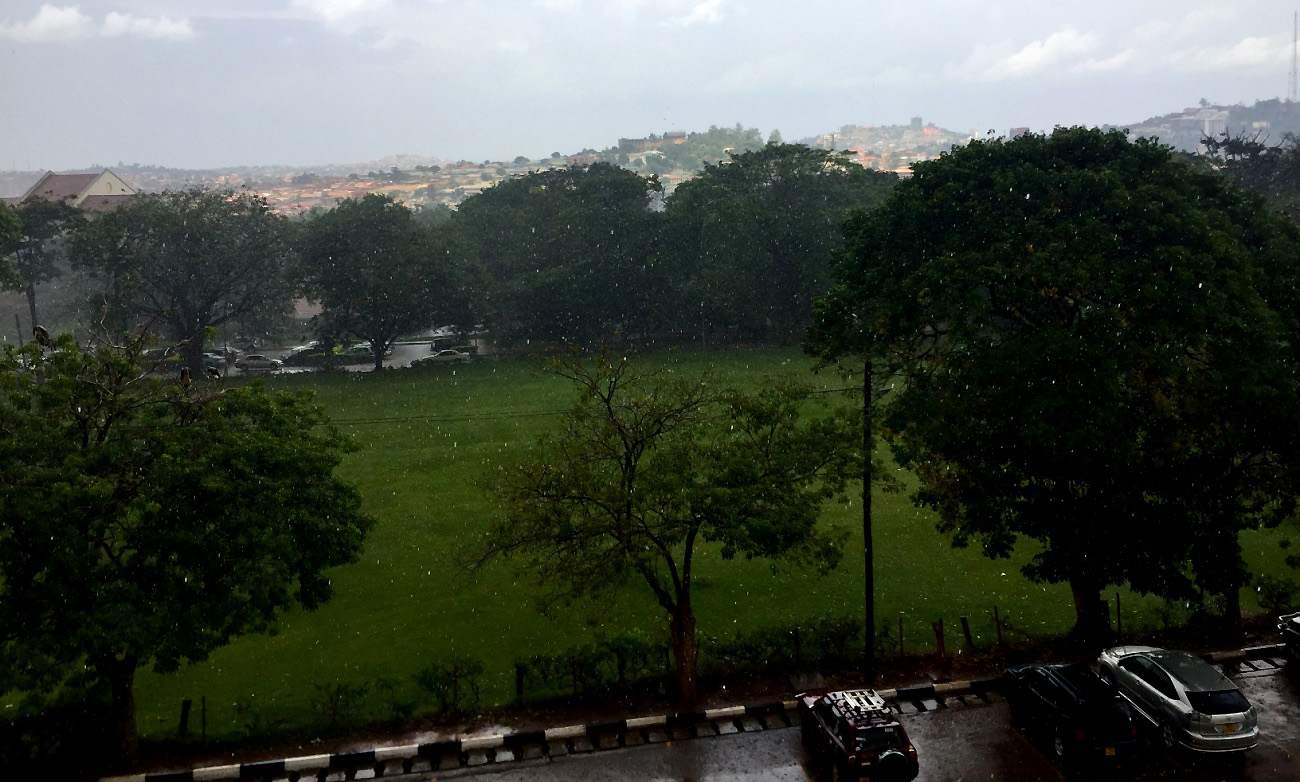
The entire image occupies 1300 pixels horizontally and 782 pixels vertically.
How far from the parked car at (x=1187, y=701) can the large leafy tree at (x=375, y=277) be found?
43886 millimetres

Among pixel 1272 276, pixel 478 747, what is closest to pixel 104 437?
pixel 478 747

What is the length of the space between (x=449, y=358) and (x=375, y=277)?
695 cm

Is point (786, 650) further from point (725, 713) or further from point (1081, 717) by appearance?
point (1081, 717)

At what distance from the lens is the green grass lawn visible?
714 inches

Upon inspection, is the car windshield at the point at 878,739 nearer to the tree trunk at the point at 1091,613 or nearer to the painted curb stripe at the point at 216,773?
the tree trunk at the point at 1091,613

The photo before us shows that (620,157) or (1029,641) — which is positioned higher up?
(620,157)

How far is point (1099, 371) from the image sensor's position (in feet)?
55.4

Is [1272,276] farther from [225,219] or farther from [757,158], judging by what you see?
[225,219]

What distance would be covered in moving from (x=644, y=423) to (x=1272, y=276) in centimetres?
1313

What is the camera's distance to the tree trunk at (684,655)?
1609 cm

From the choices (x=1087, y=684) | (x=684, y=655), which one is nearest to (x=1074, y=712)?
(x=1087, y=684)

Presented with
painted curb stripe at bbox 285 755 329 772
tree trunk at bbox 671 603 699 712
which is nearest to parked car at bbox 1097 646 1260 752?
tree trunk at bbox 671 603 699 712

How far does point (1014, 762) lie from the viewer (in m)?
14.1

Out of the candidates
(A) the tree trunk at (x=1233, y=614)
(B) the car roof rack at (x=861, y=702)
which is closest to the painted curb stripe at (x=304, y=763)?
(B) the car roof rack at (x=861, y=702)
